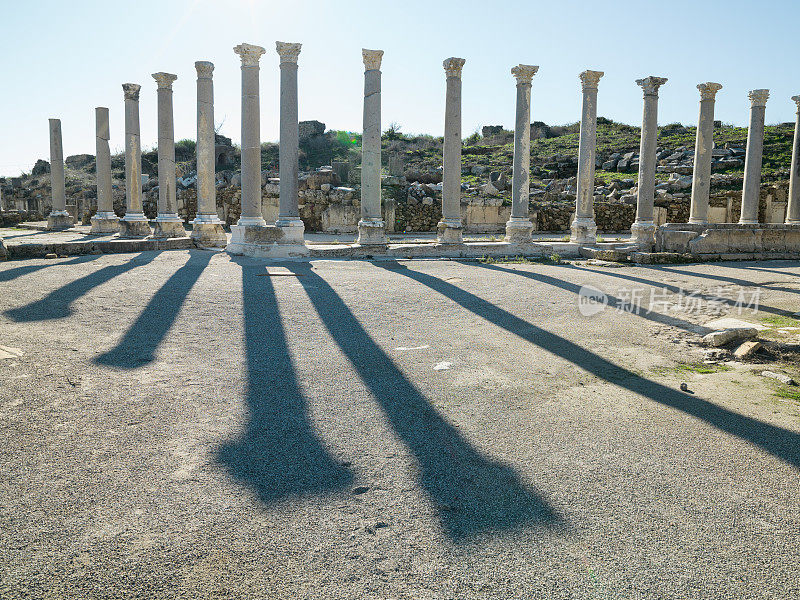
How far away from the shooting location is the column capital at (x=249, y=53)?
15.0 metres

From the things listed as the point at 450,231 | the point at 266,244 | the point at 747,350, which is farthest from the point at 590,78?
the point at 747,350

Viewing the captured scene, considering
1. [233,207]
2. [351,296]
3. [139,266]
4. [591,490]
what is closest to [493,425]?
[591,490]

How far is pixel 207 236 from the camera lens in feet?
55.3

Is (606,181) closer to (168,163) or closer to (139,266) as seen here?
(168,163)

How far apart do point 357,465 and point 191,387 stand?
209cm

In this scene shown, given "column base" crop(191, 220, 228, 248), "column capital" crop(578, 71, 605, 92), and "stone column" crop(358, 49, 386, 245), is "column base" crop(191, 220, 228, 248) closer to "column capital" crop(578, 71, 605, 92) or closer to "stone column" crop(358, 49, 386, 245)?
"stone column" crop(358, 49, 386, 245)

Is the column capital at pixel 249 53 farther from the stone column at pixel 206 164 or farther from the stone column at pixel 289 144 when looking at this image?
the stone column at pixel 206 164

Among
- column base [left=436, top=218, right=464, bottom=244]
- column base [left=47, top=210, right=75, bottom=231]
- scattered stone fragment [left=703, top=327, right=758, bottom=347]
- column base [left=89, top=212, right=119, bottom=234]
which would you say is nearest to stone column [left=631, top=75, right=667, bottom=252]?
column base [left=436, top=218, right=464, bottom=244]

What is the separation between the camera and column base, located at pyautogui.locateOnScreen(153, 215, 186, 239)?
718 inches

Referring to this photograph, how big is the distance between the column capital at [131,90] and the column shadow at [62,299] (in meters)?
9.88

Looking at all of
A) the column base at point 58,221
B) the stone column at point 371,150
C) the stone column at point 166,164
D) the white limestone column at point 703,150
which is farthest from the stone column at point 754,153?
the column base at point 58,221

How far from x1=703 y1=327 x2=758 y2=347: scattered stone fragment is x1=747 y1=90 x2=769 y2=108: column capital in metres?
15.8

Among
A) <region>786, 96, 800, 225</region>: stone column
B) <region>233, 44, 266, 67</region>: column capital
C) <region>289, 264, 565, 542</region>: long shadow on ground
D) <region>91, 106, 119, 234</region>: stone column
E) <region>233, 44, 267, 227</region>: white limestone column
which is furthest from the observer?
<region>91, 106, 119, 234</region>: stone column

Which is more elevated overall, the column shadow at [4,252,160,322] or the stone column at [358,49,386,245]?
the stone column at [358,49,386,245]
